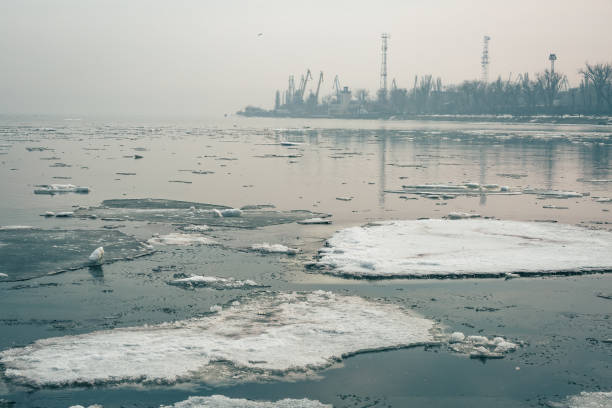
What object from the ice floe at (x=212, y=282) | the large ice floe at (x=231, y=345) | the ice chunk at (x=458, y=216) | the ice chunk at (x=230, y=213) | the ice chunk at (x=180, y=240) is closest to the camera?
the large ice floe at (x=231, y=345)

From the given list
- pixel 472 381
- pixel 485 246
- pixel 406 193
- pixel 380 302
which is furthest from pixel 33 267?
pixel 406 193

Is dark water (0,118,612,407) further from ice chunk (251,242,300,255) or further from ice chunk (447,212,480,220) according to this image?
ice chunk (447,212,480,220)

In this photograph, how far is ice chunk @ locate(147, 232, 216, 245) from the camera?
10961mm

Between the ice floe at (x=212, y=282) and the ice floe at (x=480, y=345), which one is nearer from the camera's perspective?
the ice floe at (x=480, y=345)

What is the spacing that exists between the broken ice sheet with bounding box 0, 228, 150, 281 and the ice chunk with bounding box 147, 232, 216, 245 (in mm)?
374

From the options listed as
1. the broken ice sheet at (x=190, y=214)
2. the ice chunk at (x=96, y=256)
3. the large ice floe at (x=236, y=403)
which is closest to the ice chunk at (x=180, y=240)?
the broken ice sheet at (x=190, y=214)

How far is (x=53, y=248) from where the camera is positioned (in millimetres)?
10281

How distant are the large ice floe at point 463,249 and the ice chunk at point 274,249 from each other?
1.61ft

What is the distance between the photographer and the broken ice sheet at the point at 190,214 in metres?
13.0

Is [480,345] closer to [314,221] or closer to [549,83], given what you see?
[314,221]

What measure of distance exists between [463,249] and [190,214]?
611cm

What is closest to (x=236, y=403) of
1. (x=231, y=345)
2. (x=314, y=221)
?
(x=231, y=345)

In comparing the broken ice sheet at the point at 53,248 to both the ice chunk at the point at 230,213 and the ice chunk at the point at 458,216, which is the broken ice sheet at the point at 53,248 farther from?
the ice chunk at the point at 458,216

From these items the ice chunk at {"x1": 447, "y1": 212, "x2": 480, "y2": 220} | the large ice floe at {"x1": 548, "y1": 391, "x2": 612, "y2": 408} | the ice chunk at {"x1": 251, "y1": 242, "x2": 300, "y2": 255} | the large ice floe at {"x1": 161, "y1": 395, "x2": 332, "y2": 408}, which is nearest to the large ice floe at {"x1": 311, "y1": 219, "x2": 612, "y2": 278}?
the ice chunk at {"x1": 251, "y1": 242, "x2": 300, "y2": 255}
